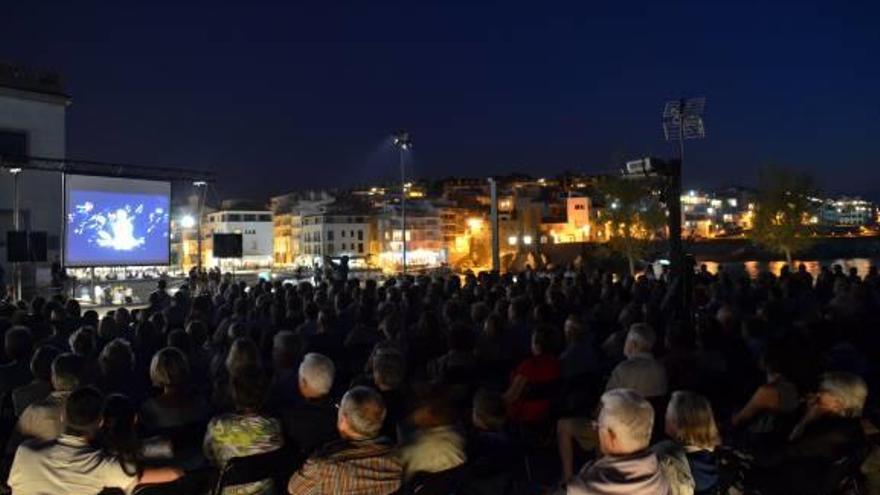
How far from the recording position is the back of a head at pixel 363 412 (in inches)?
134

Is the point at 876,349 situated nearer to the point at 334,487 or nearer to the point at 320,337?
the point at 320,337

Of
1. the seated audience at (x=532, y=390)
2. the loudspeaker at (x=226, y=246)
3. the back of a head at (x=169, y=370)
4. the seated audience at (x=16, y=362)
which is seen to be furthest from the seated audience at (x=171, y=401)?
the loudspeaker at (x=226, y=246)

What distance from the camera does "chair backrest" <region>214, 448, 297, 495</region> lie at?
139 inches

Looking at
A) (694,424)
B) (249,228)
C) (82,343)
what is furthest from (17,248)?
(249,228)

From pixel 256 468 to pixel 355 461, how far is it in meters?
0.60

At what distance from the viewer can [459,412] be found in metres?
Answer: 5.00

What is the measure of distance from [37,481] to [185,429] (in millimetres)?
858

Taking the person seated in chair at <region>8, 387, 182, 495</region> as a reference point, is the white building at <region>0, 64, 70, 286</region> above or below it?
above

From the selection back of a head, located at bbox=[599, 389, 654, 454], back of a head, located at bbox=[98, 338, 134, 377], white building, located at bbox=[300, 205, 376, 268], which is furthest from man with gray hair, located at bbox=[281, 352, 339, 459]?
white building, located at bbox=[300, 205, 376, 268]

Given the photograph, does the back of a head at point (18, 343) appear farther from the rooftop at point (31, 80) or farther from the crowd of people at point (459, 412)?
the rooftop at point (31, 80)

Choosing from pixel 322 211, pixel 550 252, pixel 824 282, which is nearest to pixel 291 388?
pixel 824 282

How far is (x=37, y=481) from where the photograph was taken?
3494mm

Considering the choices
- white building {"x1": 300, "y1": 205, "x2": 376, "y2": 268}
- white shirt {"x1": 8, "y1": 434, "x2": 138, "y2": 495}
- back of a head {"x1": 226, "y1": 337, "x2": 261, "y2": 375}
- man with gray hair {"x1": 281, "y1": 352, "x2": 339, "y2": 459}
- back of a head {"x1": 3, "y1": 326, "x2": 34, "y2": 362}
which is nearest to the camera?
white shirt {"x1": 8, "y1": 434, "x2": 138, "y2": 495}

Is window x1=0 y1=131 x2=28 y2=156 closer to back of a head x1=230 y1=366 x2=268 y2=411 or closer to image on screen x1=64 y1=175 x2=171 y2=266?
image on screen x1=64 y1=175 x2=171 y2=266
